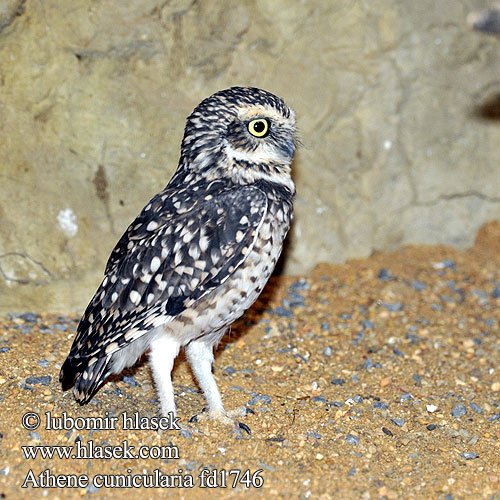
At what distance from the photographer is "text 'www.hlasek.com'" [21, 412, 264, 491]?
3572mm

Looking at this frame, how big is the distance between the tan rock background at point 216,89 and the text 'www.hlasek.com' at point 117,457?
154cm

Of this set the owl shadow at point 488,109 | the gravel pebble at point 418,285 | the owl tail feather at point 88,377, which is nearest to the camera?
the owl tail feather at point 88,377

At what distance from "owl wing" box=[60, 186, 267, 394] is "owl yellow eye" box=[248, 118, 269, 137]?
36 cm

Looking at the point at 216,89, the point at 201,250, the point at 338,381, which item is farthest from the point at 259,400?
the point at 216,89

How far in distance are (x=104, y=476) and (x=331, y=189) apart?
3.30 m

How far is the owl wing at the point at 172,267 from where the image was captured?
12.7ft

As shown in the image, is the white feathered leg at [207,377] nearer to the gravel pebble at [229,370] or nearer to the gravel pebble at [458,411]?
the gravel pebble at [229,370]

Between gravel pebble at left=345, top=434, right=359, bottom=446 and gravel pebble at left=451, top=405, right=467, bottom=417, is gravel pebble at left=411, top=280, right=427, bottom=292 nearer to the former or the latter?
gravel pebble at left=451, top=405, right=467, bottom=417

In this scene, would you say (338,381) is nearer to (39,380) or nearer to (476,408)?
(476,408)

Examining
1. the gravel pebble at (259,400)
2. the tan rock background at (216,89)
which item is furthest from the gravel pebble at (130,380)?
the tan rock background at (216,89)

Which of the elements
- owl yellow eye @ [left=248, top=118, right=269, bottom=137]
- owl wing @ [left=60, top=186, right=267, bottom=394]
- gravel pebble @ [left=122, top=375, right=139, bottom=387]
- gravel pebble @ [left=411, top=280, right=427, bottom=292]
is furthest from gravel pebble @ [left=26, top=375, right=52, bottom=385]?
gravel pebble @ [left=411, top=280, right=427, bottom=292]

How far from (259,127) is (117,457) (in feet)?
6.87

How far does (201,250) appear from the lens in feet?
12.7

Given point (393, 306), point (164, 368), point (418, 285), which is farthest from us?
point (418, 285)
